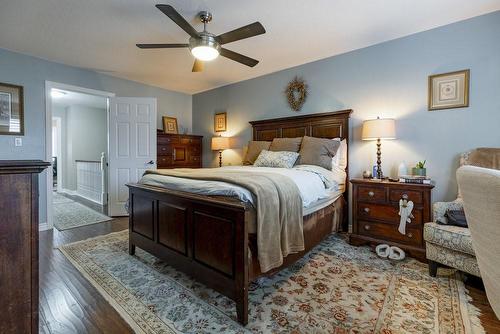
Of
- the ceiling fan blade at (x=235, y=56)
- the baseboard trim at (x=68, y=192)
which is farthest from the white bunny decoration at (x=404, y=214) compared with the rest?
the baseboard trim at (x=68, y=192)

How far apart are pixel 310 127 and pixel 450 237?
2.16 m

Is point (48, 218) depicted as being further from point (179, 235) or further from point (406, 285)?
point (406, 285)

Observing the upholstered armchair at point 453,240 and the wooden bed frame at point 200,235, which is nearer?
the wooden bed frame at point 200,235

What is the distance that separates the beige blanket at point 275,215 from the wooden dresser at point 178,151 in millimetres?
2902

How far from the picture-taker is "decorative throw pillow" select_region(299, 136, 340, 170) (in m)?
3.03

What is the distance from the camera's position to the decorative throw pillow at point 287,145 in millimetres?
3387

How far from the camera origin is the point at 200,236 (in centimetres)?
180

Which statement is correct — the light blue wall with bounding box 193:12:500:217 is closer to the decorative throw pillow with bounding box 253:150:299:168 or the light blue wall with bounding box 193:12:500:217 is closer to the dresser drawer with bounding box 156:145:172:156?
the decorative throw pillow with bounding box 253:150:299:168

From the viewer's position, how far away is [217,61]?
12.1ft

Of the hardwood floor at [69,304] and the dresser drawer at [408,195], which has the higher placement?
the dresser drawer at [408,195]

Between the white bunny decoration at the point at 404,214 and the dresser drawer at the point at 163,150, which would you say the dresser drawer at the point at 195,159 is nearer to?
the dresser drawer at the point at 163,150

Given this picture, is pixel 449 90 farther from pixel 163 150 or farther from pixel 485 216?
pixel 163 150

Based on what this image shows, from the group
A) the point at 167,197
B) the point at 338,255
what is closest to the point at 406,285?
the point at 338,255

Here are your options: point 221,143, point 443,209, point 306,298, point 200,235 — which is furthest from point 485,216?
point 221,143
